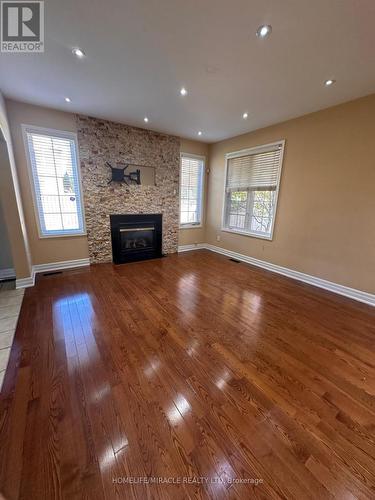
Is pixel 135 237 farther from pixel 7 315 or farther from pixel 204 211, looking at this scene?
pixel 7 315

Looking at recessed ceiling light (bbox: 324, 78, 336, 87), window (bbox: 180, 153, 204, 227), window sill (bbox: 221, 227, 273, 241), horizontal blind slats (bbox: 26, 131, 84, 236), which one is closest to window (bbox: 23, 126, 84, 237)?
horizontal blind slats (bbox: 26, 131, 84, 236)

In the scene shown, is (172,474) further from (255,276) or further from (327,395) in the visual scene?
(255,276)

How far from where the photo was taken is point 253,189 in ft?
14.7

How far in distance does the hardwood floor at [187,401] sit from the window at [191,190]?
3249mm

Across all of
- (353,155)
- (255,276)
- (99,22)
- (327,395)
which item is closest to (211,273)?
(255,276)

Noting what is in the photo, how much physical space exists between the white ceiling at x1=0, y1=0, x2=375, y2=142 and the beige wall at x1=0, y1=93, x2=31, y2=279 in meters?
0.73

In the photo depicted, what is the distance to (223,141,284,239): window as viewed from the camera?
405 cm

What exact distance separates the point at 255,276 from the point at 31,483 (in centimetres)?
368

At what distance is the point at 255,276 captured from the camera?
12.9 ft

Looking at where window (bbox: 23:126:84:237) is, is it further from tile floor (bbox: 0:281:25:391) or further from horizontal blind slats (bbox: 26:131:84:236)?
tile floor (bbox: 0:281:25:391)

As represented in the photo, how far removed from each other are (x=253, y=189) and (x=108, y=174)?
318 centimetres

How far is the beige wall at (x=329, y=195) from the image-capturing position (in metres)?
2.88

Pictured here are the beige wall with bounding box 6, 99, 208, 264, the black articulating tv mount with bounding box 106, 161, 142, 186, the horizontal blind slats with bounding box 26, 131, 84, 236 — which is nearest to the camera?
the beige wall with bounding box 6, 99, 208, 264

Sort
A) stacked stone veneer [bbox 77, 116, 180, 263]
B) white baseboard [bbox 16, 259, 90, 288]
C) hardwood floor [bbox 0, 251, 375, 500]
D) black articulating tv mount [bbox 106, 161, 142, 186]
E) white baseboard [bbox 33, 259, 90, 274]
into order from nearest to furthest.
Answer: hardwood floor [bbox 0, 251, 375, 500] < white baseboard [bbox 16, 259, 90, 288] < white baseboard [bbox 33, 259, 90, 274] < stacked stone veneer [bbox 77, 116, 180, 263] < black articulating tv mount [bbox 106, 161, 142, 186]
